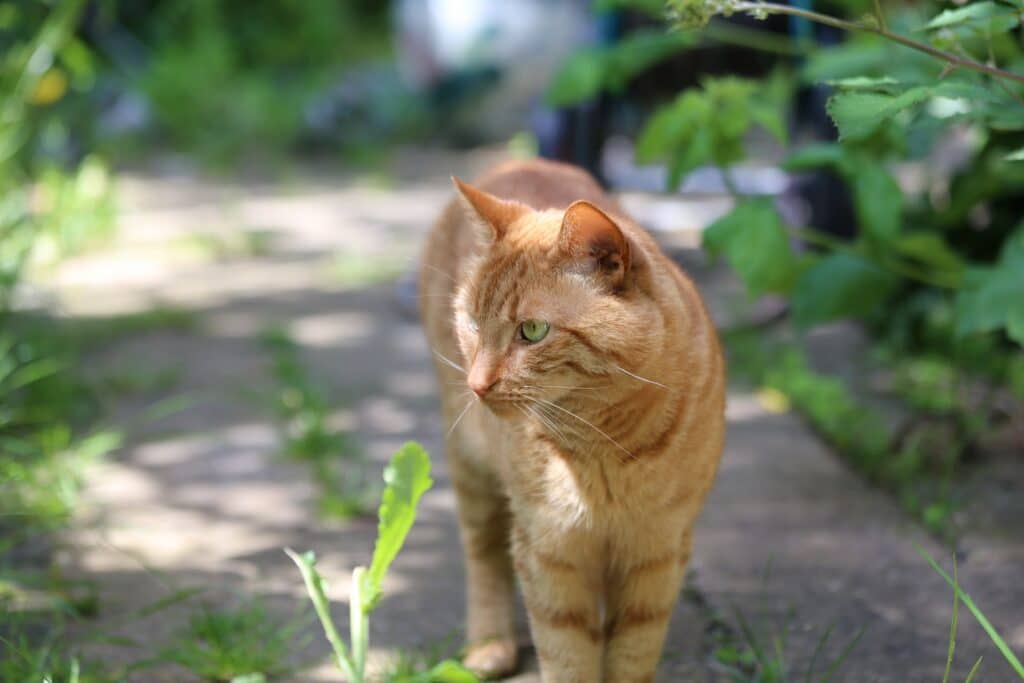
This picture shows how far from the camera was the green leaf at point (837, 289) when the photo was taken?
274 cm

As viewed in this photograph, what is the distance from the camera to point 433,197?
682 cm

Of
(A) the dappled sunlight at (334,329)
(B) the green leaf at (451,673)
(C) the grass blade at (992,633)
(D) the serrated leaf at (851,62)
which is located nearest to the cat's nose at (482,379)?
(B) the green leaf at (451,673)

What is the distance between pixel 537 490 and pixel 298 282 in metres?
3.39

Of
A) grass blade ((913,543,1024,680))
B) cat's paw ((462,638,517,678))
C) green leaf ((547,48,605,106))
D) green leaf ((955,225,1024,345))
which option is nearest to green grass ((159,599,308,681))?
cat's paw ((462,638,517,678))

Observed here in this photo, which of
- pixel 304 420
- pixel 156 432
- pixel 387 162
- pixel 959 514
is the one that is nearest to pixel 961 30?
pixel 959 514

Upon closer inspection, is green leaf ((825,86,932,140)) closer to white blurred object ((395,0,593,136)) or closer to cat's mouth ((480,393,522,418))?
cat's mouth ((480,393,522,418))

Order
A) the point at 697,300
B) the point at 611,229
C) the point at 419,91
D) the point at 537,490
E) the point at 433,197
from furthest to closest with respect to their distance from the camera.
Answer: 1. the point at 419,91
2. the point at 433,197
3. the point at 697,300
4. the point at 537,490
5. the point at 611,229

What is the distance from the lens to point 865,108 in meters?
1.71

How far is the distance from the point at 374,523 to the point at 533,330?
122cm

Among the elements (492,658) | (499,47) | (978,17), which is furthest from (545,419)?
(499,47)

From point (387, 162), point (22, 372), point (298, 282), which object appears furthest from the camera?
point (387, 162)

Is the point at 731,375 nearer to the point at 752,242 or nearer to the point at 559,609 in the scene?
the point at 752,242

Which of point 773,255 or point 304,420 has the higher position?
point 773,255

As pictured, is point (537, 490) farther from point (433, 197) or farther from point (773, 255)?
point (433, 197)
